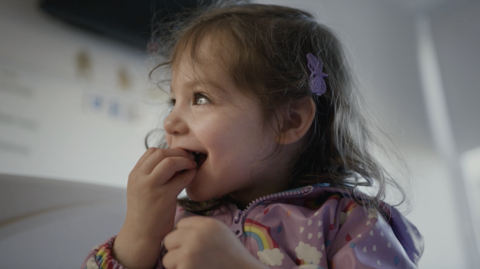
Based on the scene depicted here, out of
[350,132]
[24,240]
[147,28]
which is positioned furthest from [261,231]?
[147,28]

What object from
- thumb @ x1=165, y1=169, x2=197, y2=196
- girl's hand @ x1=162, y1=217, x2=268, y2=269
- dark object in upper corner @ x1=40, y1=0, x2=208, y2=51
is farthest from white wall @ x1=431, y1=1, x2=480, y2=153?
girl's hand @ x1=162, y1=217, x2=268, y2=269

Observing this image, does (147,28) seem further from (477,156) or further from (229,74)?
(477,156)

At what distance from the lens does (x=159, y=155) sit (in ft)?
2.42

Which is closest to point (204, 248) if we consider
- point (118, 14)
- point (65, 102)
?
point (65, 102)

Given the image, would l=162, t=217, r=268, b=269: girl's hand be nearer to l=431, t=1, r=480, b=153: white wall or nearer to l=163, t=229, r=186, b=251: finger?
l=163, t=229, r=186, b=251: finger

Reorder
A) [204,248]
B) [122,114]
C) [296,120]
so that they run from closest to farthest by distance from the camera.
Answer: [204,248]
[296,120]
[122,114]

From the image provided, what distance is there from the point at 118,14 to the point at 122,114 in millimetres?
382

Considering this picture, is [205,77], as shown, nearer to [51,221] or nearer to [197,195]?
[197,195]

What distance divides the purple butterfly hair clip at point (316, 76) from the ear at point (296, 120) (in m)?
0.03

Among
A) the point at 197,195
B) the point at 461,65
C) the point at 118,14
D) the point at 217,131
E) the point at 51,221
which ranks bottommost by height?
the point at 461,65

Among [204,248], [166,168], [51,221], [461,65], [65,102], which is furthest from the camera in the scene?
[461,65]

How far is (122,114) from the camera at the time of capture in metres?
1.46

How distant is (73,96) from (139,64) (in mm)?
336

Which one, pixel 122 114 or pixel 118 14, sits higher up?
pixel 118 14
